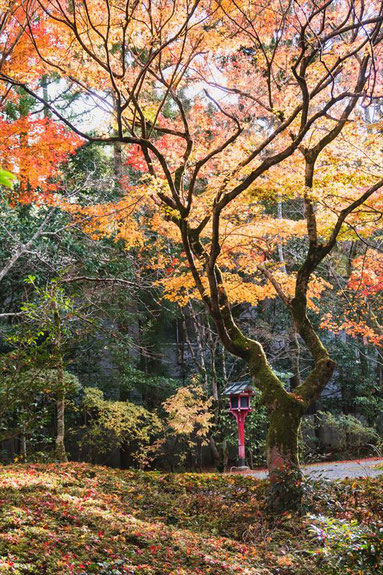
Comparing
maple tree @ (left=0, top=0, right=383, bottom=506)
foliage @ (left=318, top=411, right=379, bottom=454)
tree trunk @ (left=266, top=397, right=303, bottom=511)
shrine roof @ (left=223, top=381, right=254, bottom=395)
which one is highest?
maple tree @ (left=0, top=0, right=383, bottom=506)

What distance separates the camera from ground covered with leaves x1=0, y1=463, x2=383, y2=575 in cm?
359

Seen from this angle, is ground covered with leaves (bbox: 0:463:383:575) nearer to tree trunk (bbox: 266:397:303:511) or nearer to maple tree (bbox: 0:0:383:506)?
tree trunk (bbox: 266:397:303:511)

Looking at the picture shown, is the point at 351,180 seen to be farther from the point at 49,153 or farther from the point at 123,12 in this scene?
the point at 49,153

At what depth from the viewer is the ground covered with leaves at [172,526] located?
11.8ft

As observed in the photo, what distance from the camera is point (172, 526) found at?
5941 millimetres

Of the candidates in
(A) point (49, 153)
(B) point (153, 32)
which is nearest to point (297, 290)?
(B) point (153, 32)

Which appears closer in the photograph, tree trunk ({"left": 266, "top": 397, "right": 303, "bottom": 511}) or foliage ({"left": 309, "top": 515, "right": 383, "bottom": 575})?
foliage ({"left": 309, "top": 515, "right": 383, "bottom": 575})

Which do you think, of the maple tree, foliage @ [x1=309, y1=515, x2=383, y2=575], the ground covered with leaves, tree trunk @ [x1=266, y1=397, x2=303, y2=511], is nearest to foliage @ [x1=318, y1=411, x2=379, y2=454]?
the maple tree

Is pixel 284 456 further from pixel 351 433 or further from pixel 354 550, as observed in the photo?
pixel 351 433

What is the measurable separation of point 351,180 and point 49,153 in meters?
6.08

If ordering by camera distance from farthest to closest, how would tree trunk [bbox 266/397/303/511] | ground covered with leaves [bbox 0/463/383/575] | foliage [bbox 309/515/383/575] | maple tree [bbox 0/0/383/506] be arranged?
tree trunk [bbox 266/397/303/511], maple tree [bbox 0/0/383/506], ground covered with leaves [bbox 0/463/383/575], foliage [bbox 309/515/383/575]

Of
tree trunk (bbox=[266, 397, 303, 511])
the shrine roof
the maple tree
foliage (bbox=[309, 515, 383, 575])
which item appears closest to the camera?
foliage (bbox=[309, 515, 383, 575])

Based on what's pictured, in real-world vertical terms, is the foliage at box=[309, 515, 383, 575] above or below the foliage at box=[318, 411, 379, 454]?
above

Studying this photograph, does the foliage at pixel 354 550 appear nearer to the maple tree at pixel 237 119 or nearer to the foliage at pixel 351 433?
the maple tree at pixel 237 119
